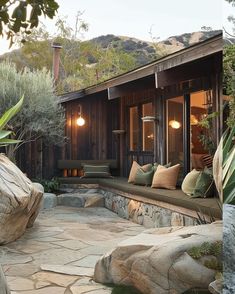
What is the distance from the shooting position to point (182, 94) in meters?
5.37

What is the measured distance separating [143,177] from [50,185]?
1.98m

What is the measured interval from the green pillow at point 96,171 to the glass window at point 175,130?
1747 mm

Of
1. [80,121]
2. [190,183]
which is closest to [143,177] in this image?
[190,183]

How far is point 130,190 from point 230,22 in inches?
138

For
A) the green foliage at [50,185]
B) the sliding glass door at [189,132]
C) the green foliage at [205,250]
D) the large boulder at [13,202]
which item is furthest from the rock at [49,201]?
the green foliage at [205,250]

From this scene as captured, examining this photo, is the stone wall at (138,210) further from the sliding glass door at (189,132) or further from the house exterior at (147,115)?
the sliding glass door at (189,132)

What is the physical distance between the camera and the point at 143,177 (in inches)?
Result: 214

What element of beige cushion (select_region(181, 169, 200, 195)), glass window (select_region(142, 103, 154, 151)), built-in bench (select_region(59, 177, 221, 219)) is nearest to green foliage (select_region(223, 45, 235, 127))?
built-in bench (select_region(59, 177, 221, 219))

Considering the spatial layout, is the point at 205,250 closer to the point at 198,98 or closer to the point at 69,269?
the point at 69,269

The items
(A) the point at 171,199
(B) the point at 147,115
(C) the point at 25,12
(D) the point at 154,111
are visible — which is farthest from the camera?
(B) the point at 147,115

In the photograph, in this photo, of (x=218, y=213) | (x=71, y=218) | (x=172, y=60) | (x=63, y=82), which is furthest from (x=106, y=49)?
(x=218, y=213)

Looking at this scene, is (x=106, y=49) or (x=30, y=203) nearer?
(x=30, y=203)

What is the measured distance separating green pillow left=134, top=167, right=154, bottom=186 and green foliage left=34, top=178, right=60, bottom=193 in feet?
5.79

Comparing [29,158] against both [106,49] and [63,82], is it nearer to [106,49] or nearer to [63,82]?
[63,82]
